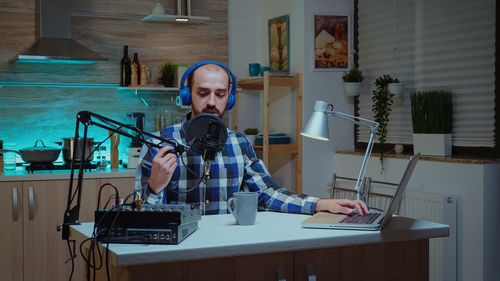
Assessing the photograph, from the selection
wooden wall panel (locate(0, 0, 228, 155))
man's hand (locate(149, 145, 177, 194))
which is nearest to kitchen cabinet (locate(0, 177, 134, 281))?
wooden wall panel (locate(0, 0, 228, 155))

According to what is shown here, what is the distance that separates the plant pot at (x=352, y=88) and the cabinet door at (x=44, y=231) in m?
2.03

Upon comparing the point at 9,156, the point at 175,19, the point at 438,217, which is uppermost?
the point at 175,19

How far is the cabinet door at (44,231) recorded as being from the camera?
407cm

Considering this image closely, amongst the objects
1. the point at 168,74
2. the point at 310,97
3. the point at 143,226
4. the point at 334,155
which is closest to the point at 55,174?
the point at 168,74

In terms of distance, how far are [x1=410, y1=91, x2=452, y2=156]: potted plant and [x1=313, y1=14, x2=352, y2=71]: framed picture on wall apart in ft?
2.88

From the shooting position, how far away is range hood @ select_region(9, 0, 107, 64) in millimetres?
A: 4305

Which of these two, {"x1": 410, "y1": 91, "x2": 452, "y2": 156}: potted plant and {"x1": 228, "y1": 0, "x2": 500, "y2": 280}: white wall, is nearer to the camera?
{"x1": 228, "y1": 0, "x2": 500, "y2": 280}: white wall

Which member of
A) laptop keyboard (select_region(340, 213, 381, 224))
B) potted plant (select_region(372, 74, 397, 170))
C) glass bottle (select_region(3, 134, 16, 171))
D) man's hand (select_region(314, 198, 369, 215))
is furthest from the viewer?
glass bottle (select_region(3, 134, 16, 171))

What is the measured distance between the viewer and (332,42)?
4.60 m

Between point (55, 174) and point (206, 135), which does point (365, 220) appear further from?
point (55, 174)

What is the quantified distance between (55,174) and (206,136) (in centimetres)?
245

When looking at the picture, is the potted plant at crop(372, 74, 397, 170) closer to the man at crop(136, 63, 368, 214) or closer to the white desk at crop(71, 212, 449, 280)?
the man at crop(136, 63, 368, 214)

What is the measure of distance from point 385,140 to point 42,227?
246cm

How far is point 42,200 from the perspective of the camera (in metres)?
4.10
